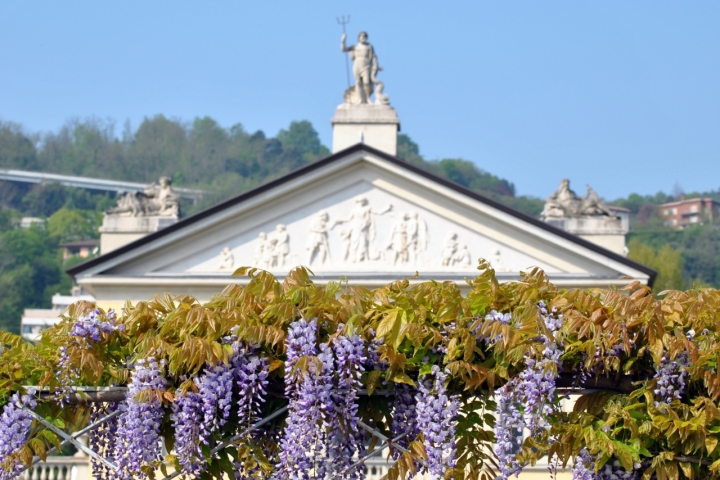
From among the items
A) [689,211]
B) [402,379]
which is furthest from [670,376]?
[689,211]

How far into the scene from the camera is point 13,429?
25.6ft

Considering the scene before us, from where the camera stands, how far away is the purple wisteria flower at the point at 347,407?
7.54 meters

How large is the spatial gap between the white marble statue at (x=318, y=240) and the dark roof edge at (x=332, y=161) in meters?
1.19

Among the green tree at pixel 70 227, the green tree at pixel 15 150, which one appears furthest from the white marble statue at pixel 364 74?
the green tree at pixel 15 150

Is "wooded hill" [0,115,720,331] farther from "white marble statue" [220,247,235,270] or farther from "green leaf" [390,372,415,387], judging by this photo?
"green leaf" [390,372,415,387]

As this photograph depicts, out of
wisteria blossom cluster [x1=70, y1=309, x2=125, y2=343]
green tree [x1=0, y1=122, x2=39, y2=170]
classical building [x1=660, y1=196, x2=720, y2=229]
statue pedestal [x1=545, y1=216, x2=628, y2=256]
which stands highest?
green tree [x1=0, y1=122, x2=39, y2=170]

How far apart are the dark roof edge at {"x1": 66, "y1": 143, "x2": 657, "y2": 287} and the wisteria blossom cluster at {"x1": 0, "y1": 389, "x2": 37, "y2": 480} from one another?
21.6 metres

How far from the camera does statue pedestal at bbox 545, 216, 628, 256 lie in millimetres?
31453

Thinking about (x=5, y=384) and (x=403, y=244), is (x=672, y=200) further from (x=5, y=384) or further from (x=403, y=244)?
(x=5, y=384)

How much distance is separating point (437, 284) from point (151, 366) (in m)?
1.72

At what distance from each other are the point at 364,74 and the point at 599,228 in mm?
6902

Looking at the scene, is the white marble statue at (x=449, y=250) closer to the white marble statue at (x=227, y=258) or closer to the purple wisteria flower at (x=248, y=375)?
the white marble statue at (x=227, y=258)

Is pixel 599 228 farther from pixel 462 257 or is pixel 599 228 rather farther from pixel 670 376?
pixel 670 376

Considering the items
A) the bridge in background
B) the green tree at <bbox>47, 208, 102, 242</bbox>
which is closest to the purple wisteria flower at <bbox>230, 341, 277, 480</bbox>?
the green tree at <bbox>47, 208, 102, 242</bbox>
